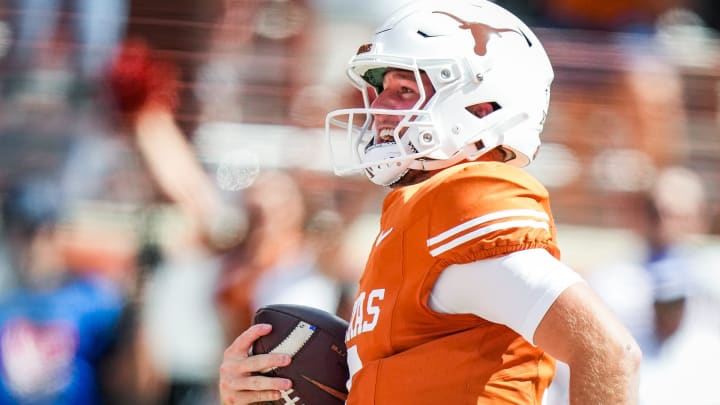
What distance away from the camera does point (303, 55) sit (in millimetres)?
4348

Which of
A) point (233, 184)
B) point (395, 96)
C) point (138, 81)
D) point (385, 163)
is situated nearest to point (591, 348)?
point (385, 163)

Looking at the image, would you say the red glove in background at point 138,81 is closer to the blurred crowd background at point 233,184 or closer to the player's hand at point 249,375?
the blurred crowd background at point 233,184

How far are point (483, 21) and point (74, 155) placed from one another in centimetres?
247

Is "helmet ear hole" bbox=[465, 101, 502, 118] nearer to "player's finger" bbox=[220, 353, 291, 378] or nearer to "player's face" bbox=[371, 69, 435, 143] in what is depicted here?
"player's face" bbox=[371, 69, 435, 143]

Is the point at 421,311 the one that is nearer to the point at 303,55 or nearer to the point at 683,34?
the point at 303,55

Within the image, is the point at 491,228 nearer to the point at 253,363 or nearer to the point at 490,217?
the point at 490,217

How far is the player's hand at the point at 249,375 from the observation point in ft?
6.70

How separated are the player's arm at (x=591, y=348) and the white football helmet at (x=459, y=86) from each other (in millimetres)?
496

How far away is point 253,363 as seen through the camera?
207 cm

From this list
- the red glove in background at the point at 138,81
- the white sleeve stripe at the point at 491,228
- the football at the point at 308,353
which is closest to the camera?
the white sleeve stripe at the point at 491,228

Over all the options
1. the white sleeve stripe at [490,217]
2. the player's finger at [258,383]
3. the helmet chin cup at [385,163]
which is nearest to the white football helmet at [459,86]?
the helmet chin cup at [385,163]

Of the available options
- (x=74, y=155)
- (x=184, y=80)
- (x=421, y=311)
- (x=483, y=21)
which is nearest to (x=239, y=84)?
(x=184, y=80)

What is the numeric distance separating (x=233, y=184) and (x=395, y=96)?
6.48 ft

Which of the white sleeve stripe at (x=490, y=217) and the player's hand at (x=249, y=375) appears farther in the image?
the player's hand at (x=249, y=375)
